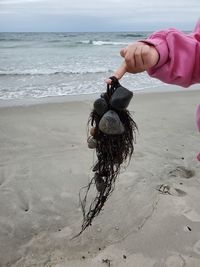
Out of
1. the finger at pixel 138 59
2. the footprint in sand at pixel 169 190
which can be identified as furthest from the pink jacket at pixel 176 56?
the footprint in sand at pixel 169 190

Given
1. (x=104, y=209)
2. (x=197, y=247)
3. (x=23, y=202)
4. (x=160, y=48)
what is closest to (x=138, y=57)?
(x=160, y=48)

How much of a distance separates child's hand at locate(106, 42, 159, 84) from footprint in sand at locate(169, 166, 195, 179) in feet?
6.83

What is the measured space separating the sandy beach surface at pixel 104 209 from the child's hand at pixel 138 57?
1324 mm

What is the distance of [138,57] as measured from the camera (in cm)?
125

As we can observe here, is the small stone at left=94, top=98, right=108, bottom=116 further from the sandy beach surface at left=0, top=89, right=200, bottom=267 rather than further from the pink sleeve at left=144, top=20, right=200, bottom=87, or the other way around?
A: the sandy beach surface at left=0, top=89, right=200, bottom=267

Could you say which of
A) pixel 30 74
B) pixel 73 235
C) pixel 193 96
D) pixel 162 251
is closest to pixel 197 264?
pixel 162 251

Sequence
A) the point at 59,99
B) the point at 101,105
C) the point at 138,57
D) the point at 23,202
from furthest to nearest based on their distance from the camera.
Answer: the point at 59,99 → the point at 23,202 → the point at 101,105 → the point at 138,57

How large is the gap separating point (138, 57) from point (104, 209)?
1649 mm

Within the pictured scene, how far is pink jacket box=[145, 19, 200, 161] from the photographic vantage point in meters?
1.38

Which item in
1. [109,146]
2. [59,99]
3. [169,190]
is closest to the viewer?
[109,146]

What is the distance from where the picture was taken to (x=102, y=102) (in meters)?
1.35

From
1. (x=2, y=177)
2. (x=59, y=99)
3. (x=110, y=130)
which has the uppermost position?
(x=110, y=130)

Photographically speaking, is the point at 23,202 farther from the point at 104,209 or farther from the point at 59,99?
the point at 59,99

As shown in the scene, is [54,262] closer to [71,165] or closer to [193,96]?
[71,165]
